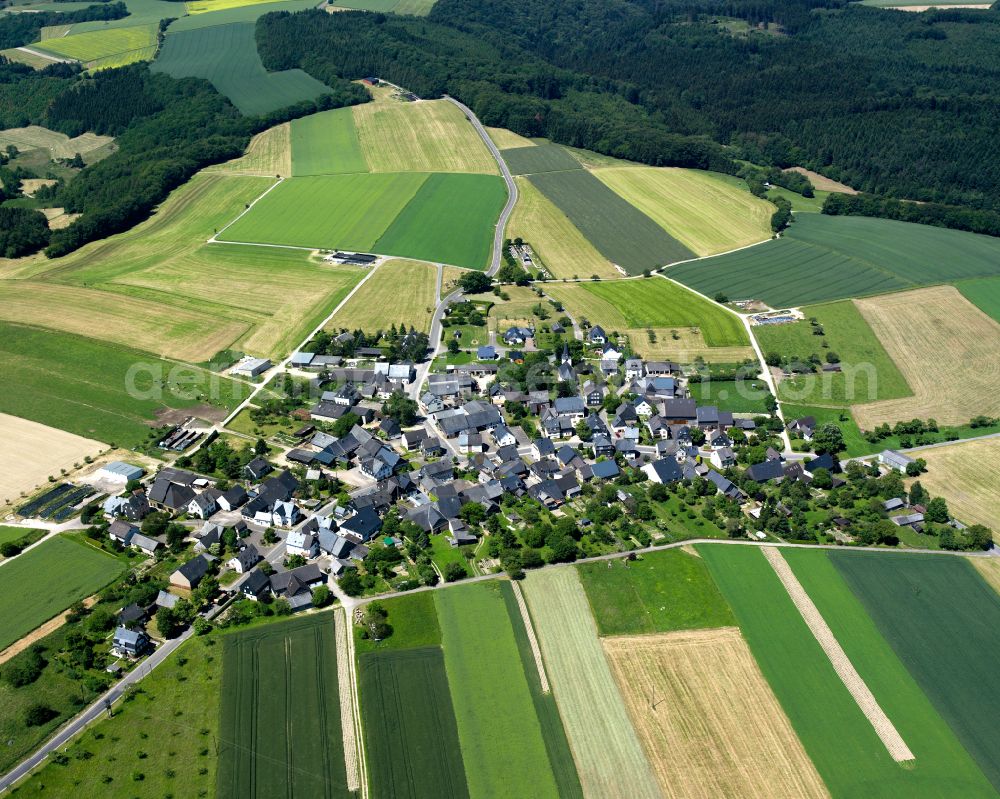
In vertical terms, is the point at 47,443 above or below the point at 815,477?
below

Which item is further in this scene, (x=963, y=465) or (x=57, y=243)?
(x=57, y=243)

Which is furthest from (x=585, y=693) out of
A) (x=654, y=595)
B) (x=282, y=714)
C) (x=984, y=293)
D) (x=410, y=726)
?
(x=984, y=293)

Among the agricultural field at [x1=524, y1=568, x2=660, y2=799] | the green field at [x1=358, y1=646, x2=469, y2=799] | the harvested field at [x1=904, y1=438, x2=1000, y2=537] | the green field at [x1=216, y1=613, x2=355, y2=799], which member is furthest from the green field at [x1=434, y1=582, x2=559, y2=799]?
the harvested field at [x1=904, y1=438, x2=1000, y2=537]

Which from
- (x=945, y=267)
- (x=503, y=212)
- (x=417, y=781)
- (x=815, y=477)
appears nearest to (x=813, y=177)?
(x=945, y=267)

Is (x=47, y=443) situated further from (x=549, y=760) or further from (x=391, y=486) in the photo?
(x=549, y=760)

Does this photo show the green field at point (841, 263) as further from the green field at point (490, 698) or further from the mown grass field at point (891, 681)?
the green field at point (490, 698)
